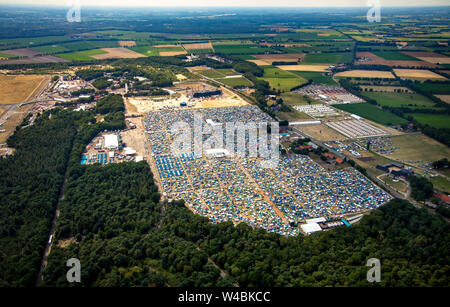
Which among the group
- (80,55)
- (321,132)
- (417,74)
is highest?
(80,55)

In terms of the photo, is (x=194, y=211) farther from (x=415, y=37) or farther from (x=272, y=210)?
(x=415, y=37)

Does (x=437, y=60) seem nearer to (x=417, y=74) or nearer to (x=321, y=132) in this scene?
(x=417, y=74)

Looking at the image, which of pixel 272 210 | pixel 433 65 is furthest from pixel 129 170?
pixel 433 65

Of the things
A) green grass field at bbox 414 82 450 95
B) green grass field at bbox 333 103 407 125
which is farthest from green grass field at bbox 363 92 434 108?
green grass field at bbox 333 103 407 125

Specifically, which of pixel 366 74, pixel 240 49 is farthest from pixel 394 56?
pixel 240 49

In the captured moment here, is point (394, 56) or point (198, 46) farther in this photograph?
point (198, 46)

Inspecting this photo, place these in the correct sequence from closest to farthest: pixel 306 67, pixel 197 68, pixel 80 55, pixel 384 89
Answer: pixel 384 89 → pixel 197 68 → pixel 306 67 → pixel 80 55

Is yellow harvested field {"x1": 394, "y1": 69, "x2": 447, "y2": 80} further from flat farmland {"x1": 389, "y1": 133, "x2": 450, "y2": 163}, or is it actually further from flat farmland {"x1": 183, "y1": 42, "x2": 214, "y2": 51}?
flat farmland {"x1": 183, "y1": 42, "x2": 214, "y2": 51}
